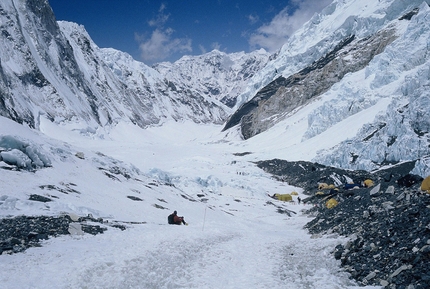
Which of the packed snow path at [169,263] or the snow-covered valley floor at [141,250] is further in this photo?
the snow-covered valley floor at [141,250]

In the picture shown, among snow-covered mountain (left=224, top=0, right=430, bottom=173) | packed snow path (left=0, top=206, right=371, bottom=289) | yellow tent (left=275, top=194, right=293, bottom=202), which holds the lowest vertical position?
packed snow path (left=0, top=206, right=371, bottom=289)

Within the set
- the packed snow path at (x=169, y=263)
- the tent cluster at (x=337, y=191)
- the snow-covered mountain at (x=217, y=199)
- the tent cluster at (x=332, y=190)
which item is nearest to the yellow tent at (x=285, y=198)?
the snow-covered mountain at (x=217, y=199)

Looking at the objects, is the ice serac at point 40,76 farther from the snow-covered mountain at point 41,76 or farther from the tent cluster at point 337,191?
the tent cluster at point 337,191

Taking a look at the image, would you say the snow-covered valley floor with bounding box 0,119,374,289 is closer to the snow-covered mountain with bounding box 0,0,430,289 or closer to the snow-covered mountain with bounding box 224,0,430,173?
the snow-covered mountain with bounding box 0,0,430,289

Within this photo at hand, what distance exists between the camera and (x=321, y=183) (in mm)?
39906

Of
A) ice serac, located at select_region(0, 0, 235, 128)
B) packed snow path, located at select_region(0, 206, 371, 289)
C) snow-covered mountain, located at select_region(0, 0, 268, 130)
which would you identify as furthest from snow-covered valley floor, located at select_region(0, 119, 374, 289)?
snow-covered mountain, located at select_region(0, 0, 268, 130)

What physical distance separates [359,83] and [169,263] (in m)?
76.8

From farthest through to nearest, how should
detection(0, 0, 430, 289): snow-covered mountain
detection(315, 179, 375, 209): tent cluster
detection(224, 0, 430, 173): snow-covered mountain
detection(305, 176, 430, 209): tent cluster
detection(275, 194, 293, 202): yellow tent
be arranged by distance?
detection(224, 0, 430, 173): snow-covered mountain, detection(275, 194, 293, 202): yellow tent, detection(315, 179, 375, 209): tent cluster, detection(305, 176, 430, 209): tent cluster, detection(0, 0, 430, 289): snow-covered mountain

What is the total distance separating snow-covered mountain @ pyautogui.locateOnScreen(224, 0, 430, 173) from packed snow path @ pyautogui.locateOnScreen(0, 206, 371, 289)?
35.2 metres

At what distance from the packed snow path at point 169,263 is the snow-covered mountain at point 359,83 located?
35.2 m

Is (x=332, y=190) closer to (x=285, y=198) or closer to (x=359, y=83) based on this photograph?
(x=285, y=198)

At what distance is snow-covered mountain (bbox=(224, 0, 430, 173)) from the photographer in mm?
42562

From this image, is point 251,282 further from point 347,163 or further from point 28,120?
point 28,120

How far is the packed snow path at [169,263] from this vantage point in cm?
783
